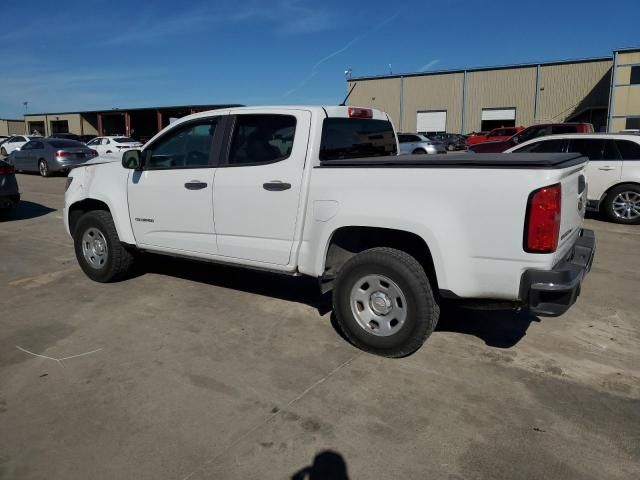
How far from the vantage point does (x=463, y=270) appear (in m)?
3.45

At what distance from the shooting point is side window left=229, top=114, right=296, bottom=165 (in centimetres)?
436

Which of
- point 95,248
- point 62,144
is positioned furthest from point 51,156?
point 95,248

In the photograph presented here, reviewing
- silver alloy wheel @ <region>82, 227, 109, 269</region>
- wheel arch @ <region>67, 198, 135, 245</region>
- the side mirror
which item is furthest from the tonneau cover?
silver alloy wheel @ <region>82, 227, 109, 269</region>

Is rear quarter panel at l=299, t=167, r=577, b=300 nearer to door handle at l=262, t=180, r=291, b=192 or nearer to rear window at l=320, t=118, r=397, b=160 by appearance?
door handle at l=262, t=180, r=291, b=192

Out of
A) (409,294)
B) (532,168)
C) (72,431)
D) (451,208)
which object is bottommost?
(72,431)

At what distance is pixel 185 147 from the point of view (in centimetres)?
505

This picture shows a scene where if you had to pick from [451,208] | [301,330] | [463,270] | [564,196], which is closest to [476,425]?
[463,270]

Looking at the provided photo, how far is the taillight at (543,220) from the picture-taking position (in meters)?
3.15

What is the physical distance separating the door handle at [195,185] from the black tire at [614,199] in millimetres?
8183

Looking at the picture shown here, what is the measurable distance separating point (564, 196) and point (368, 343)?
173 centimetres

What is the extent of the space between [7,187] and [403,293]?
9.40 metres

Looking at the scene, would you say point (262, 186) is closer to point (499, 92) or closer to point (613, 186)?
point (613, 186)

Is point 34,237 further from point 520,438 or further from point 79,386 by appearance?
point 520,438

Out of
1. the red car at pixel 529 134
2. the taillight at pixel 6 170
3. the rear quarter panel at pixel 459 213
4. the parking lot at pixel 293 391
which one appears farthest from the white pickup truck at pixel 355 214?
the red car at pixel 529 134
